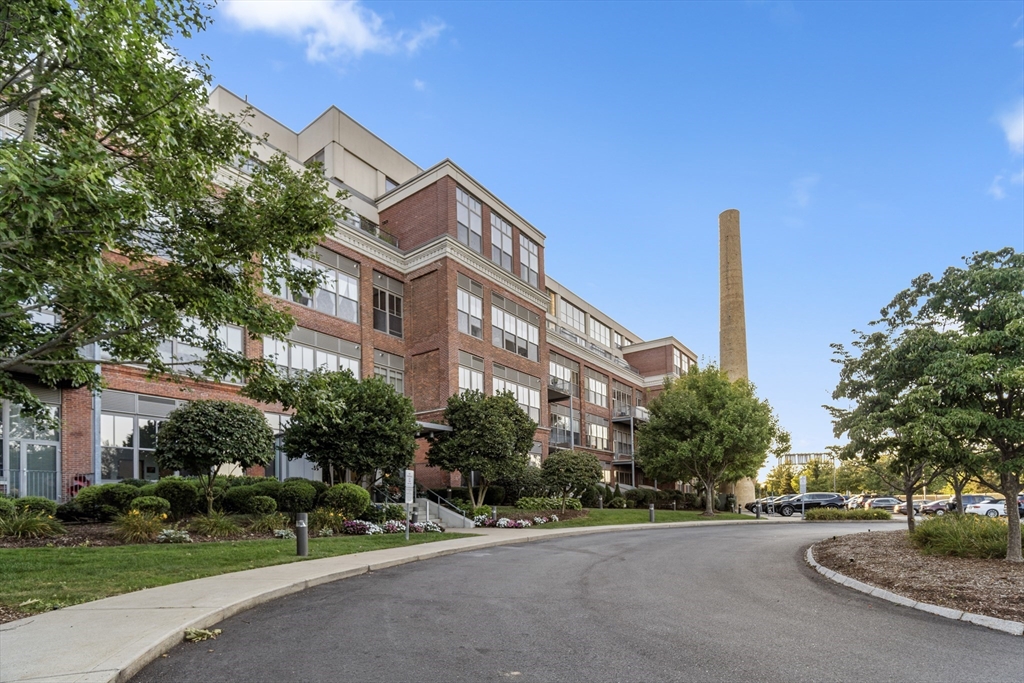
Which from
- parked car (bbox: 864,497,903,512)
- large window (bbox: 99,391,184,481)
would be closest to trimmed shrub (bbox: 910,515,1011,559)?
large window (bbox: 99,391,184,481)

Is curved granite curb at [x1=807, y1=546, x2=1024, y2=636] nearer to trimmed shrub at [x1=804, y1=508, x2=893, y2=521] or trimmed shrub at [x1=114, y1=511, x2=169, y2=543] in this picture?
trimmed shrub at [x1=114, y1=511, x2=169, y2=543]

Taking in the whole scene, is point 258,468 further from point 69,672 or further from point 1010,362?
point 1010,362

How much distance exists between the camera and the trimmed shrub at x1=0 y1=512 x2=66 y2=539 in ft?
46.6

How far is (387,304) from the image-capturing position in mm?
33438

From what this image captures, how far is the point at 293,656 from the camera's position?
6.48 m

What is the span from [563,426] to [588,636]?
4226 cm

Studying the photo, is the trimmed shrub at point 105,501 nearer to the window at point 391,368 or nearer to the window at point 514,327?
the window at point 391,368

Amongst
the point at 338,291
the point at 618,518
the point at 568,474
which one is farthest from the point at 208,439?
the point at 618,518

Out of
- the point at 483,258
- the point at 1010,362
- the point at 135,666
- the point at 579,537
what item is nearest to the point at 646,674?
the point at 135,666

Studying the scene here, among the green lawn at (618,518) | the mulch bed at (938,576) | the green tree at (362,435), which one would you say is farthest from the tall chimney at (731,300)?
the mulch bed at (938,576)

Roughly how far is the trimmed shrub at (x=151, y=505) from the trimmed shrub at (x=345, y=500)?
487 cm

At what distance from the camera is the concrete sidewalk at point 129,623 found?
18.8ft

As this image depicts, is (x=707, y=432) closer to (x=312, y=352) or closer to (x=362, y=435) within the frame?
(x=312, y=352)

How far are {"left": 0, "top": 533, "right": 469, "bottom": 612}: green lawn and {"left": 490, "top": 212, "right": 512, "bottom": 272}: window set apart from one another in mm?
23366
